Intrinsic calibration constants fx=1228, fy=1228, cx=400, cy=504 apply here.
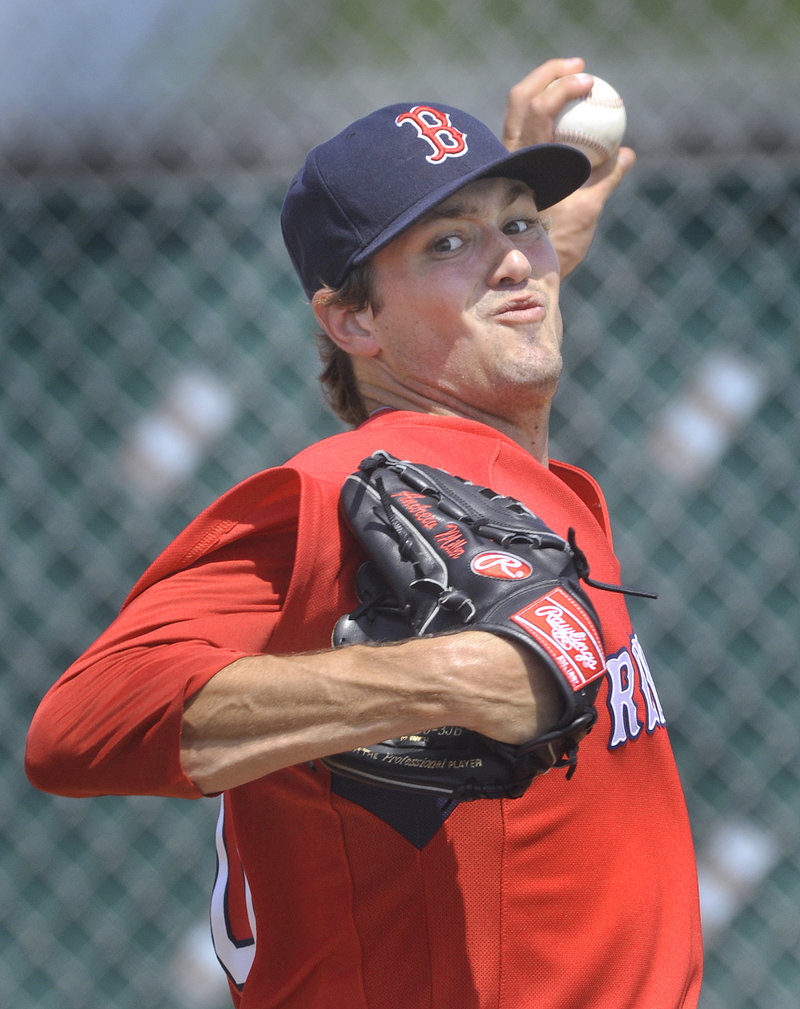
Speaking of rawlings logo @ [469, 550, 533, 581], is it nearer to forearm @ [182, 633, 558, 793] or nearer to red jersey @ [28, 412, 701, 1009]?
forearm @ [182, 633, 558, 793]

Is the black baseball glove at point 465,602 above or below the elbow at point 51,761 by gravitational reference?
below

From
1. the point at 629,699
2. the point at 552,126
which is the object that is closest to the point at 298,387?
the point at 552,126

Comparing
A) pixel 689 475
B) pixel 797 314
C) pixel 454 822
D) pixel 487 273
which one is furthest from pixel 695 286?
pixel 454 822

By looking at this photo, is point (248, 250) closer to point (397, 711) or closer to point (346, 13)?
point (346, 13)

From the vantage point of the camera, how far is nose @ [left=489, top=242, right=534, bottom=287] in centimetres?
→ 183

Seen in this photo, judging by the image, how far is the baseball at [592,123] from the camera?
241 centimetres

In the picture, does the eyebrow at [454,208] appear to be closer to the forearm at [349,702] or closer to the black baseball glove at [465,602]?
Result: the black baseball glove at [465,602]

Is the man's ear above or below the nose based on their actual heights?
above

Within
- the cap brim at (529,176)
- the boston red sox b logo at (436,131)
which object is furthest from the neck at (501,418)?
the boston red sox b logo at (436,131)

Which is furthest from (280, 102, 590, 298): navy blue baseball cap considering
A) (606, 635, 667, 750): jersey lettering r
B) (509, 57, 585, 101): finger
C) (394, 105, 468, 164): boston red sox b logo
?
(606, 635, 667, 750): jersey lettering r

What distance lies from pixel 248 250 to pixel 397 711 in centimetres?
230

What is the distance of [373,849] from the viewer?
4.67 feet

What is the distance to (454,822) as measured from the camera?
141 centimetres

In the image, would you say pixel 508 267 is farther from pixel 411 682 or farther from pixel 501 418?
pixel 411 682
